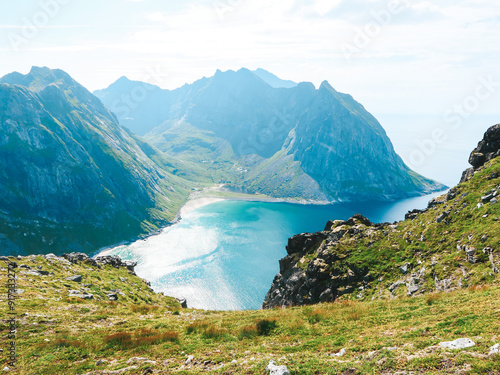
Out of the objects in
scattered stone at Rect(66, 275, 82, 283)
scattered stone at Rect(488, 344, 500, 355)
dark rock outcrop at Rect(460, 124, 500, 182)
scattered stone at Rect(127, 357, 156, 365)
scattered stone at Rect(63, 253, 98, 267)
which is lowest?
scattered stone at Rect(488, 344, 500, 355)

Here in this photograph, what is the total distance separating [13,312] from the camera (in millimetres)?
25156

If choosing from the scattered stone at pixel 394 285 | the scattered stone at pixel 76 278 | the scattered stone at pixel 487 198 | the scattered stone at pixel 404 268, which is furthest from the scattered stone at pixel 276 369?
the scattered stone at pixel 76 278

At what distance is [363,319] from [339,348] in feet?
19.9

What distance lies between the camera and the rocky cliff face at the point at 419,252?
29.1 meters

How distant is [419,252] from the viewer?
1423 inches

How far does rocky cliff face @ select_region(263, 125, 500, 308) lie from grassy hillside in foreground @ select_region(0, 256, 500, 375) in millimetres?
7092

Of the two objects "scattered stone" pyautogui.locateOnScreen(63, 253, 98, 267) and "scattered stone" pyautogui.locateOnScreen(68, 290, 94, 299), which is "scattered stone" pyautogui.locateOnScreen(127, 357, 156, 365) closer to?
"scattered stone" pyautogui.locateOnScreen(68, 290, 94, 299)

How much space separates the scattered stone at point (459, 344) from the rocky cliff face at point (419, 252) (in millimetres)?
15467

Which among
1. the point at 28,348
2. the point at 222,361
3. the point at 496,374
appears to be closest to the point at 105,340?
the point at 28,348

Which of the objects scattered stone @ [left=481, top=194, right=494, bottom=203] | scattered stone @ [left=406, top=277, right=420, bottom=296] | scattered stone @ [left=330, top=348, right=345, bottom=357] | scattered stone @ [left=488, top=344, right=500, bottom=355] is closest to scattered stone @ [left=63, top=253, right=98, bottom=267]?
scattered stone @ [left=330, top=348, right=345, bottom=357]

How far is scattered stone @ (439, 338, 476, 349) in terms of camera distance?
544 inches

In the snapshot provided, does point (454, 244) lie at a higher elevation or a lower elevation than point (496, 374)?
higher

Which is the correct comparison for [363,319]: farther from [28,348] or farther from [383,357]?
[28,348]

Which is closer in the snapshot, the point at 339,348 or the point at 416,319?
the point at 339,348
